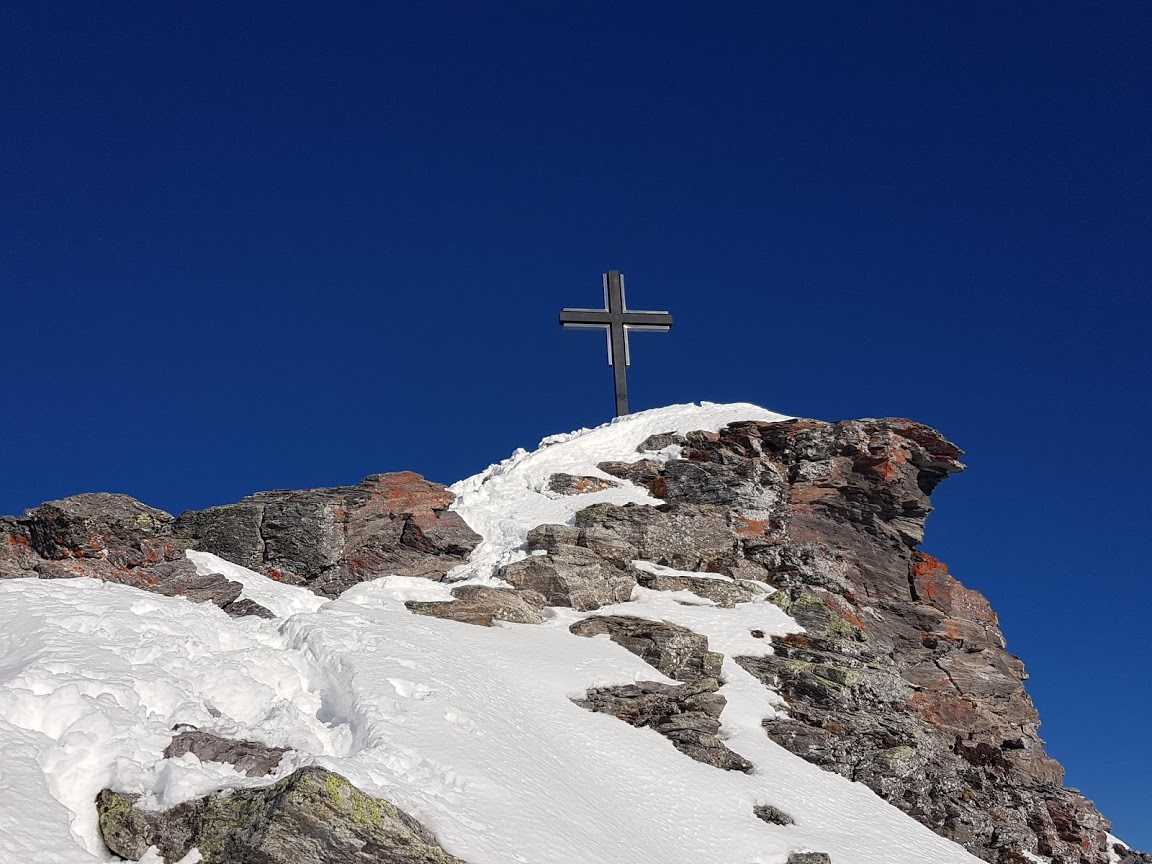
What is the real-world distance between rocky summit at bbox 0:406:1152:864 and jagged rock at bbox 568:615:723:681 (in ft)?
0.19

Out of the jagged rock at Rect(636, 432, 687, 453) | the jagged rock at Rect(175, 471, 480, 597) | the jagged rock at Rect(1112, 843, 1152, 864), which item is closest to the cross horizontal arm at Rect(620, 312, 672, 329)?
the jagged rock at Rect(636, 432, 687, 453)

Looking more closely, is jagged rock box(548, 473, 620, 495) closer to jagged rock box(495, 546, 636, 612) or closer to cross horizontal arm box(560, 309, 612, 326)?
jagged rock box(495, 546, 636, 612)

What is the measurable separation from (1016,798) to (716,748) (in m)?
7.99

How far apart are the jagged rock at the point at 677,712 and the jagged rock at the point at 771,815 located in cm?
115

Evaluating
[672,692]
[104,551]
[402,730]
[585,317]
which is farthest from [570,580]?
[585,317]

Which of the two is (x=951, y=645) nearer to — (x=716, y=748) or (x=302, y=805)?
(x=716, y=748)

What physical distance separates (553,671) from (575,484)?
10907 mm

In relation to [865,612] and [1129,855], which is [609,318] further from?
[1129,855]

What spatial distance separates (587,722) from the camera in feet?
50.2

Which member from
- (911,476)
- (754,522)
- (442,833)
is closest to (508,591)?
(754,522)

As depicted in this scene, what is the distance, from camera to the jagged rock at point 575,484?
2716 cm

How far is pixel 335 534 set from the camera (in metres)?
21.9

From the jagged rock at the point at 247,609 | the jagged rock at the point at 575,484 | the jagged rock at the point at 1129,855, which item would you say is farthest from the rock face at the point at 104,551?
the jagged rock at the point at 1129,855

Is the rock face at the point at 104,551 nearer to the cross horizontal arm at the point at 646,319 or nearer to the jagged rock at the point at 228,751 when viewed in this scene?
the jagged rock at the point at 228,751
